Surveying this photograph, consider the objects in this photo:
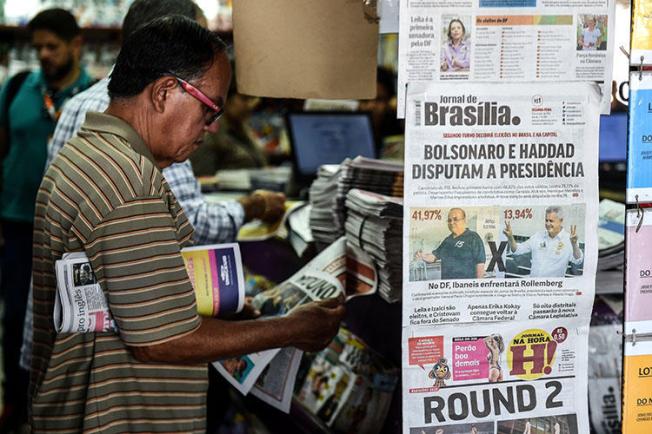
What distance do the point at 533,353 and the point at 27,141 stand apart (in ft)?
9.70

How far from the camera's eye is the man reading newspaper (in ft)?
5.19

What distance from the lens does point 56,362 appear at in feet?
5.70

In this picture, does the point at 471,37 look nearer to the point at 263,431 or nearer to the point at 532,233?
the point at 532,233

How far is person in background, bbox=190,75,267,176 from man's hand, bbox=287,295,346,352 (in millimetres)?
2725

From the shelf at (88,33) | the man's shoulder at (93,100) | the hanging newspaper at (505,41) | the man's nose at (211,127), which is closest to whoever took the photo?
the hanging newspaper at (505,41)

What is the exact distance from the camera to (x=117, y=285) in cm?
157

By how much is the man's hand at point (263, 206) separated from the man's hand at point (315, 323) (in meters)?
1.09

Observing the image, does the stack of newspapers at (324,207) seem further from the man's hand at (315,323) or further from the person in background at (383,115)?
the person in background at (383,115)

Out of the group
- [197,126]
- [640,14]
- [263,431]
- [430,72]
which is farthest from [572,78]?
[263,431]

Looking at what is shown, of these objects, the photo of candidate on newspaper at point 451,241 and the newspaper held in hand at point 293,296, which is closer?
the photo of candidate on newspaper at point 451,241

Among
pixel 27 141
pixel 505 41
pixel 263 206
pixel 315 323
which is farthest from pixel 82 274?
pixel 27 141

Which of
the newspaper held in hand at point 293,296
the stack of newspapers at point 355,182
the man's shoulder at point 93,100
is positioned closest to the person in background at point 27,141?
the man's shoulder at point 93,100

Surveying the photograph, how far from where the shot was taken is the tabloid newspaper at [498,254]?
153 cm

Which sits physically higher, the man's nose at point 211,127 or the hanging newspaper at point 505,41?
the hanging newspaper at point 505,41
